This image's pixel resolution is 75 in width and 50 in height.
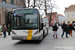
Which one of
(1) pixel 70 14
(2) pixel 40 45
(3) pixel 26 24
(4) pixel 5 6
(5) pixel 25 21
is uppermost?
(4) pixel 5 6

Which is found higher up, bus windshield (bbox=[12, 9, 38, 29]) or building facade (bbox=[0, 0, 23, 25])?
building facade (bbox=[0, 0, 23, 25])

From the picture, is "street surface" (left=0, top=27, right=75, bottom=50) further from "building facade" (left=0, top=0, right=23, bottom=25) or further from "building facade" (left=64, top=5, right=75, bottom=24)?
"building facade" (left=64, top=5, right=75, bottom=24)

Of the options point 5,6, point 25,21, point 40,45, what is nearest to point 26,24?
point 25,21

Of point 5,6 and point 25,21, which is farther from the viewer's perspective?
point 5,6

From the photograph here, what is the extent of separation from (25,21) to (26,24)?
0.85ft

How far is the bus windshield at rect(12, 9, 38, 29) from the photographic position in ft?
33.7

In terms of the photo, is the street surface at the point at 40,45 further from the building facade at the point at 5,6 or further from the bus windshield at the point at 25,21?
the building facade at the point at 5,6

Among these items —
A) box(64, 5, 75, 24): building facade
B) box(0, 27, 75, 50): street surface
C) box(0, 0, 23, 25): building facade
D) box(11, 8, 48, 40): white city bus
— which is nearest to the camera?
box(0, 27, 75, 50): street surface

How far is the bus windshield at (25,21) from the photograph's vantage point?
10258 mm

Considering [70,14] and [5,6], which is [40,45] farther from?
[70,14]

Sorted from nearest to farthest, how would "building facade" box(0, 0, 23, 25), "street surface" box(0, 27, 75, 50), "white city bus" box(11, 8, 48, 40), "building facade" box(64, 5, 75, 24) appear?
"street surface" box(0, 27, 75, 50)
"white city bus" box(11, 8, 48, 40)
"building facade" box(0, 0, 23, 25)
"building facade" box(64, 5, 75, 24)

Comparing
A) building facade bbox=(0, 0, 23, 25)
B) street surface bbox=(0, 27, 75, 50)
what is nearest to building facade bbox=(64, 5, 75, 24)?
building facade bbox=(0, 0, 23, 25)

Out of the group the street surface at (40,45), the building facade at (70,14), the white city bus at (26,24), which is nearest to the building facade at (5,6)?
the white city bus at (26,24)

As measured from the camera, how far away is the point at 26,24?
1033 centimetres
